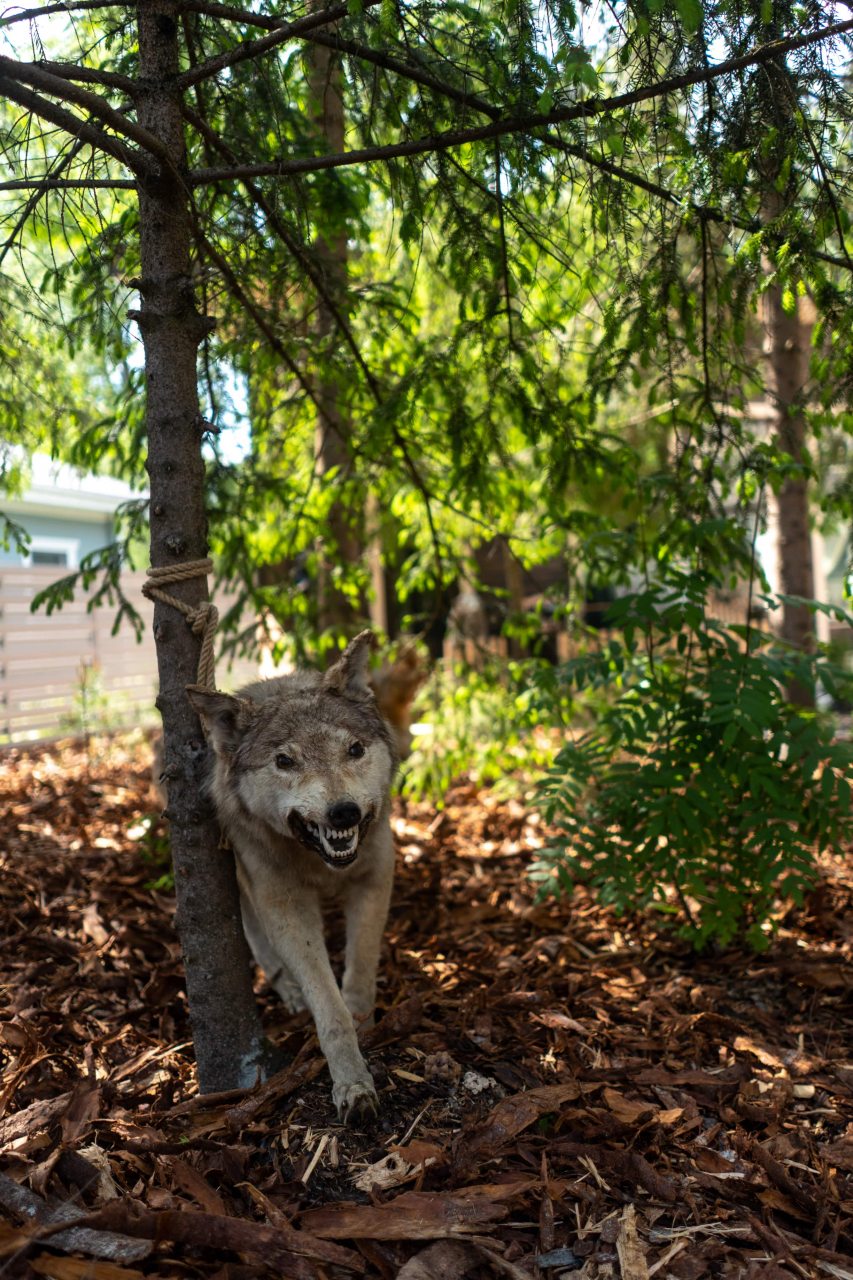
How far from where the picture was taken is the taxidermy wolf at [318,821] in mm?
3584

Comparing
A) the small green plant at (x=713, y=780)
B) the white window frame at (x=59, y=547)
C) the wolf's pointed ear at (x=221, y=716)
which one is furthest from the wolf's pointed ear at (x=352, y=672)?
the white window frame at (x=59, y=547)

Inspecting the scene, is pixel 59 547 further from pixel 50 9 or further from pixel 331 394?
pixel 50 9

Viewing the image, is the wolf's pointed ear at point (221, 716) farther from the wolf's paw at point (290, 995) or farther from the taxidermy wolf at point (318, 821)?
the wolf's paw at point (290, 995)

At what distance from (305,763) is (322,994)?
0.99m

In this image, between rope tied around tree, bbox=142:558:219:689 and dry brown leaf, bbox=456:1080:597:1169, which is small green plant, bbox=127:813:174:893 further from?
dry brown leaf, bbox=456:1080:597:1169

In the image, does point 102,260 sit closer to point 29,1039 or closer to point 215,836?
point 215,836

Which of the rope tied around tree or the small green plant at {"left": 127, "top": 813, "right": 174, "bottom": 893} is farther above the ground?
the rope tied around tree

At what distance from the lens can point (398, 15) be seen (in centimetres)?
342

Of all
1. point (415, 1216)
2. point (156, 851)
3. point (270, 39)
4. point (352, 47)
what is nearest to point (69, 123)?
point (270, 39)

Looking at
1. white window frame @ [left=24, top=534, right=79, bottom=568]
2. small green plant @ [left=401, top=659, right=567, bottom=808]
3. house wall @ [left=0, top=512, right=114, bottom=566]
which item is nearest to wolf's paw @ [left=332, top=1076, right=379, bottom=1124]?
small green plant @ [left=401, top=659, right=567, bottom=808]

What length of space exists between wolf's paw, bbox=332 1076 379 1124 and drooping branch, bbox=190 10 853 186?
359cm

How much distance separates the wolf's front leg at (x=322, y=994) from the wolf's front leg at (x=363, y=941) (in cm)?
22

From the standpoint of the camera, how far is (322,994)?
148 inches

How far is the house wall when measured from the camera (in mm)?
16656
